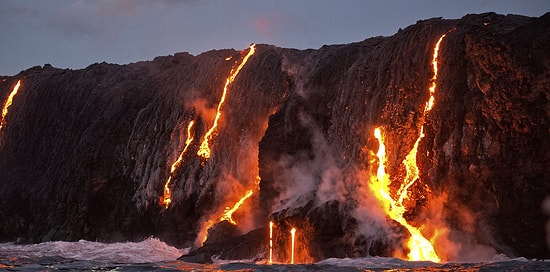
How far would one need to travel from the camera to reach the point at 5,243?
32.5m

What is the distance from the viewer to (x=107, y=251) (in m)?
24.3

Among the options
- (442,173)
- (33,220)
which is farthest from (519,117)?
(33,220)

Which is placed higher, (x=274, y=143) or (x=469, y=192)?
(x=274, y=143)

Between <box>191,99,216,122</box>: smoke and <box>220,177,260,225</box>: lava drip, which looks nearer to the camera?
<box>220,177,260,225</box>: lava drip

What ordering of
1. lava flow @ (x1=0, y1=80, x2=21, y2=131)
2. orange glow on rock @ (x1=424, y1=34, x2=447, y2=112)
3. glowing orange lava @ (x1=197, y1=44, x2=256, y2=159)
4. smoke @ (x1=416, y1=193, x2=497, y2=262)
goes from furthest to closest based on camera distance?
lava flow @ (x1=0, y1=80, x2=21, y2=131)
glowing orange lava @ (x1=197, y1=44, x2=256, y2=159)
orange glow on rock @ (x1=424, y1=34, x2=447, y2=112)
smoke @ (x1=416, y1=193, x2=497, y2=262)

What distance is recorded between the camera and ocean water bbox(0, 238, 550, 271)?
34.9 ft

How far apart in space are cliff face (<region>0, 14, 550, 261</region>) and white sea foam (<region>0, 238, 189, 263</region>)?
3.09ft

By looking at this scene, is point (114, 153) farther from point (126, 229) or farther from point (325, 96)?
point (325, 96)

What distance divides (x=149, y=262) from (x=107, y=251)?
10.6 metres

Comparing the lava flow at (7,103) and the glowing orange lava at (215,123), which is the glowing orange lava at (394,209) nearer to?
the glowing orange lava at (215,123)

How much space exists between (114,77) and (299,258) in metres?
22.9

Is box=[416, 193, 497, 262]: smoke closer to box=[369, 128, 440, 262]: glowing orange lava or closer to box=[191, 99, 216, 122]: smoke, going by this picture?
box=[369, 128, 440, 262]: glowing orange lava

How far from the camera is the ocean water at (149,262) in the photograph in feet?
34.9

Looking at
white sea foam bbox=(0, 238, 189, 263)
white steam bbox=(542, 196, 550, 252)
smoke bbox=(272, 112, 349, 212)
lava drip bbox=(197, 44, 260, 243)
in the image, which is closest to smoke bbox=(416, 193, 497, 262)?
white steam bbox=(542, 196, 550, 252)
